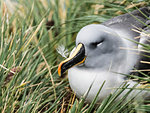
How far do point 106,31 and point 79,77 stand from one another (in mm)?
411

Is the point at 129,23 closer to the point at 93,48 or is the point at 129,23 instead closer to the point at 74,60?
the point at 93,48

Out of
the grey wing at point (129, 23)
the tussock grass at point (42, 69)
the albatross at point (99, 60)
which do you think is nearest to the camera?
the tussock grass at point (42, 69)

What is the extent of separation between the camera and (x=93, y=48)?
7.64ft

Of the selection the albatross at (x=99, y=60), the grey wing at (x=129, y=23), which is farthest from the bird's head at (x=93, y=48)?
the grey wing at (x=129, y=23)

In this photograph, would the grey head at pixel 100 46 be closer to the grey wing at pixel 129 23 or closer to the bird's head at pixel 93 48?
the bird's head at pixel 93 48

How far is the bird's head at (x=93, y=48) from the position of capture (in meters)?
2.28

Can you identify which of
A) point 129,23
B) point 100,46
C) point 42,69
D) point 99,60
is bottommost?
point 42,69

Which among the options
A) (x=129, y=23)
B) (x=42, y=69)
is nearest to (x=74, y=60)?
(x=42, y=69)

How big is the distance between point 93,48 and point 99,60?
0.11 m

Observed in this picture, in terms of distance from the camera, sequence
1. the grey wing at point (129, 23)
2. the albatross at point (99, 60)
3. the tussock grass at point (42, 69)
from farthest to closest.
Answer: the grey wing at point (129, 23), the albatross at point (99, 60), the tussock grass at point (42, 69)

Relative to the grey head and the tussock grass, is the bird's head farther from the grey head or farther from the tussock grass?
the tussock grass

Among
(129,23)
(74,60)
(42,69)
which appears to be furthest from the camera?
(42,69)

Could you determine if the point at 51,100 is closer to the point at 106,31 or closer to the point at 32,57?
the point at 32,57

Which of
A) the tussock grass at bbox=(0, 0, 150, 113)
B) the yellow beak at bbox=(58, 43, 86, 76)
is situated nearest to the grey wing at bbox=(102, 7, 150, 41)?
the tussock grass at bbox=(0, 0, 150, 113)
